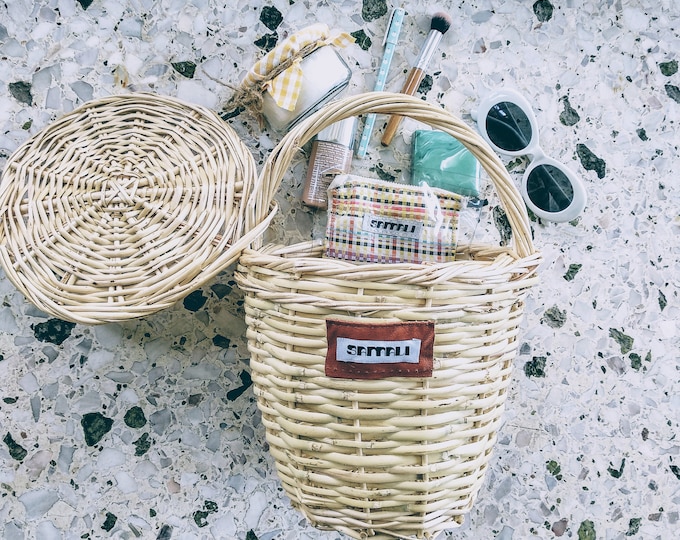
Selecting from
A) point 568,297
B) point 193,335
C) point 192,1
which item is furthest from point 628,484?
point 192,1

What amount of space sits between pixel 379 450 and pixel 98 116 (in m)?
0.51

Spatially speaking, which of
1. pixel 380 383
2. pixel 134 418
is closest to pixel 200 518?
pixel 134 418

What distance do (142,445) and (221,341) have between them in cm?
17

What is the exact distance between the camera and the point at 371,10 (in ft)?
2.73

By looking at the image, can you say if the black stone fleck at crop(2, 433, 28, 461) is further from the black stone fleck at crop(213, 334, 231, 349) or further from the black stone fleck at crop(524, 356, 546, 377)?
the black stone fleck at crop(524, 356, 546, 377)

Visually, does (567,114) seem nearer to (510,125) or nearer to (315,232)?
(510,125)

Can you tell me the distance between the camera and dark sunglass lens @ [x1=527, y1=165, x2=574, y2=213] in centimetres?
84

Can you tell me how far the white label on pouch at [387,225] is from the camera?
636 millimetres

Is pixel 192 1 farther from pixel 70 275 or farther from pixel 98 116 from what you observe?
pixel 70 275

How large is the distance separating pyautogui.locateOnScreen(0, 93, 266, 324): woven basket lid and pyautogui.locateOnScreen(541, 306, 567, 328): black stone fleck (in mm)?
455

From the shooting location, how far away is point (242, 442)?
2.62 ft

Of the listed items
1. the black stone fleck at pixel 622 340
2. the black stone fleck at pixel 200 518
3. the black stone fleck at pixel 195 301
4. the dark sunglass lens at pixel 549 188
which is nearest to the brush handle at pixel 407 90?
the dark sunglass lens at pixel 549 188

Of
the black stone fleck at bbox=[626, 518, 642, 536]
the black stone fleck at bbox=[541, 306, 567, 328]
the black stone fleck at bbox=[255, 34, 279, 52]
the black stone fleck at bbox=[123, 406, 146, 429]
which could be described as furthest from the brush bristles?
the black stone fleck at bbox=[626, 518, 642, 536]

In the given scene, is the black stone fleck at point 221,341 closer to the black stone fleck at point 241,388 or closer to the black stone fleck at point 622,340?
the black stone fleck at point 241,388
